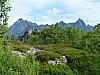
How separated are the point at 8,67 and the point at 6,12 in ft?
11.9

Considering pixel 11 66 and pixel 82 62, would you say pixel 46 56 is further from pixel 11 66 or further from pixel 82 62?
pixel 11 66

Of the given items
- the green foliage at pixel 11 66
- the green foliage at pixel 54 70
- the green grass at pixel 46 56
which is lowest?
the green foliage at pixel 54 70

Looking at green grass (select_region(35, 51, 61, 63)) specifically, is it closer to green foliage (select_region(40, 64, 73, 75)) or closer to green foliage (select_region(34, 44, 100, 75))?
green foliage (select_region(34, 44, 100, 75))

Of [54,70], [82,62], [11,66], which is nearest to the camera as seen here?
[11,66]

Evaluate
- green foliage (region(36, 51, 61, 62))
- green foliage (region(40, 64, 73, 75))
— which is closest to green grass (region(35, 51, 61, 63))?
green foliage (region(36, 51, 61, 62))

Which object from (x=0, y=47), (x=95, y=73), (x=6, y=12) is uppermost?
(x=6, y=12)

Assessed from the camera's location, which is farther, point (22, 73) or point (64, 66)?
point (64, 66)

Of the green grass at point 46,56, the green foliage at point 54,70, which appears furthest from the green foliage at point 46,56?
the green foliage at point 54,70

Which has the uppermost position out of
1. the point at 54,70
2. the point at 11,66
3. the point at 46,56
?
the point at 11,66

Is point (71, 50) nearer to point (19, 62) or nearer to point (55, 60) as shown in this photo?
point (55, 60)

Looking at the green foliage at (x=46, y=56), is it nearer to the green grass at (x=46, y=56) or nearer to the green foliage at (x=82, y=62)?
the green grass at (x=46, y=56)

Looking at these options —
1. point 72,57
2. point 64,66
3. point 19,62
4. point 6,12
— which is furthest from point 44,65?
point 6,12

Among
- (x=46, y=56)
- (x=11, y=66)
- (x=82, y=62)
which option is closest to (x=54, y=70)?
(x=82, y=62)

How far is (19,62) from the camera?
22.0 meters
